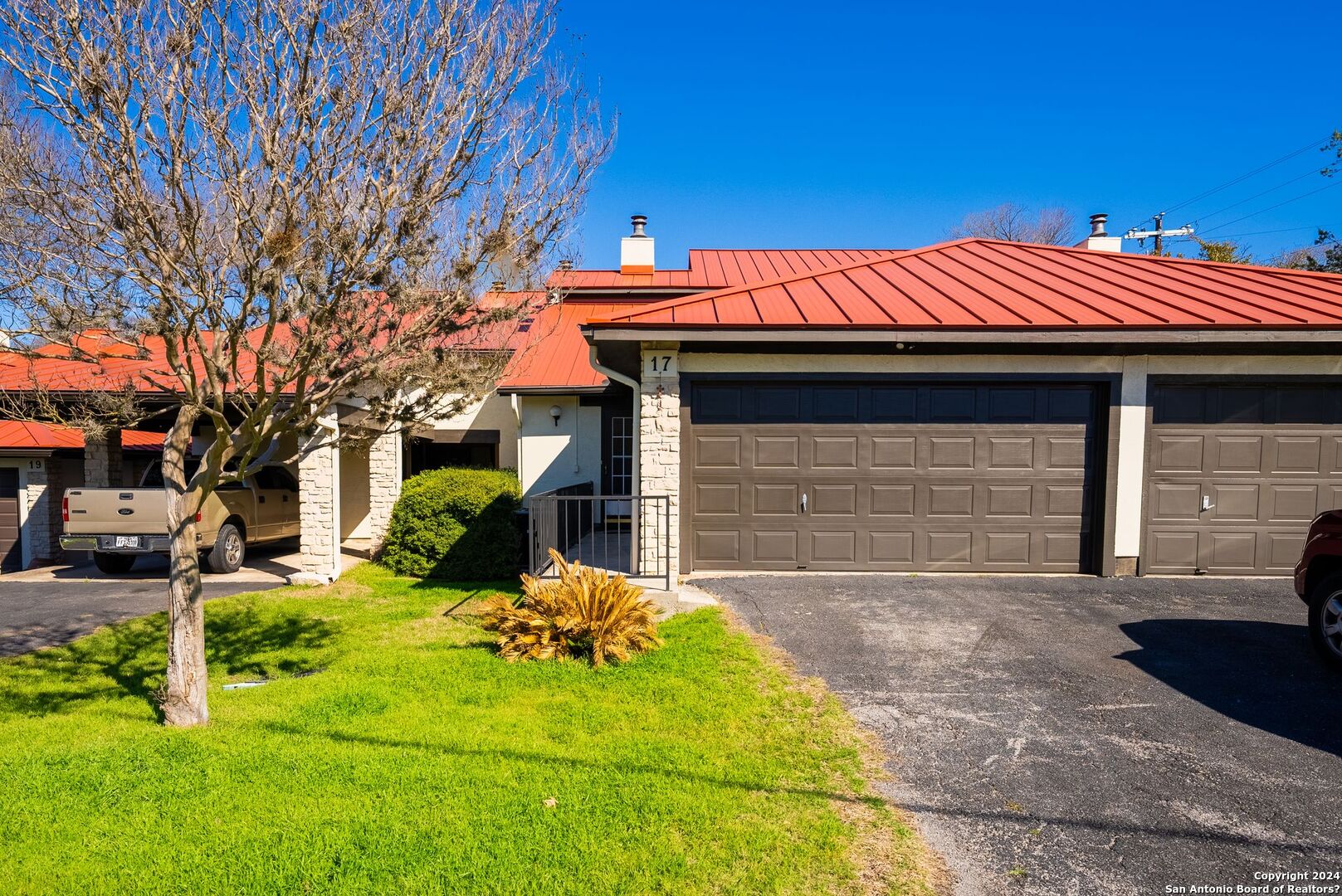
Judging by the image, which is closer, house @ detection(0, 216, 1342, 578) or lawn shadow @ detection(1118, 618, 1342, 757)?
lawn shadow @ detection(1118, 618, 1342, 757)

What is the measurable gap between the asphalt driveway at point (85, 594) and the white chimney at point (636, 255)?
1179 centimetres

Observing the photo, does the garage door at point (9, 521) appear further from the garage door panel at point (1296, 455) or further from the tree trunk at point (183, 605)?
the garage door panel at point (1296, 455)

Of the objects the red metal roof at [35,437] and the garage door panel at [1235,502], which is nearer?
the garage door panel at [1235,502]

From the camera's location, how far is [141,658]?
668cm

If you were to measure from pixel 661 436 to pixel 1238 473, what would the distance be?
23.7ft

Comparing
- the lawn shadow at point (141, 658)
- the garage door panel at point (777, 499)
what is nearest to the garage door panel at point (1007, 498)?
the garage door panel at point (777, 499)

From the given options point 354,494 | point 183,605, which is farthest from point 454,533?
point 354,494

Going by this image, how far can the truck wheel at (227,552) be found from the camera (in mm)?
10797

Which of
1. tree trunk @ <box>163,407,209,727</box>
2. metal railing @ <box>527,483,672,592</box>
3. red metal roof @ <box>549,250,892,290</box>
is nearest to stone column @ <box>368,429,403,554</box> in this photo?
metal railing @ <box>527,483,672,592</box>

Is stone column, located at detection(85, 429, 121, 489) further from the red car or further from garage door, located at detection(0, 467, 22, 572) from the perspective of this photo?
the red car

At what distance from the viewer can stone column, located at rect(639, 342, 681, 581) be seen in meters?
8.37

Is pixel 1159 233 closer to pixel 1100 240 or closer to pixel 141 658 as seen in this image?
pixel 1100 240

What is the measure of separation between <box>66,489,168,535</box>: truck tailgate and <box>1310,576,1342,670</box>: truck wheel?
13.3 metres

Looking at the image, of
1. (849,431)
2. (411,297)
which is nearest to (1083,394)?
(849,431)
